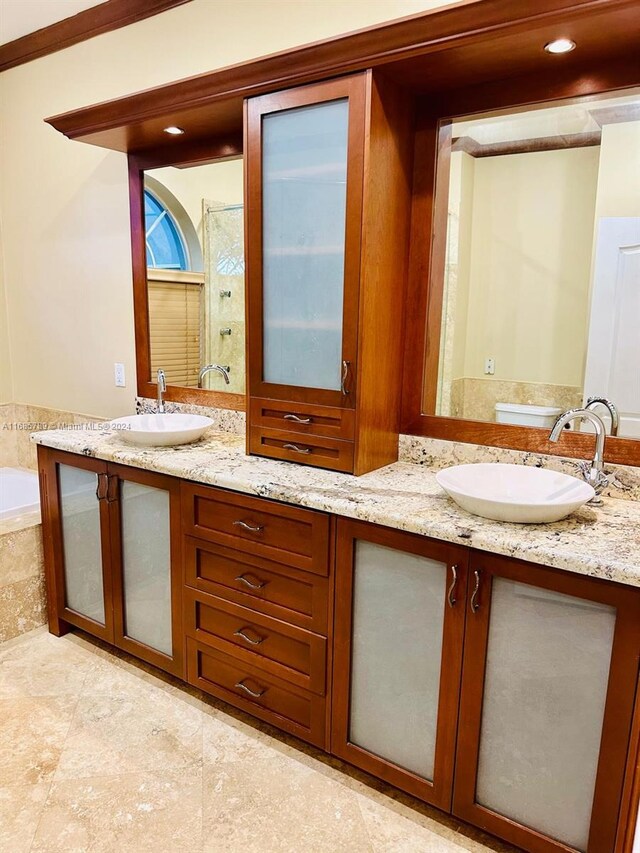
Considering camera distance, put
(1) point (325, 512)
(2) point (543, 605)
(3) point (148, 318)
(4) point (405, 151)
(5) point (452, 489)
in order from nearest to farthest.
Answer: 1. (2) point (543, 605)
2. (5) point (452, 489)
3. (1) point (325, 512)
4. (4) point (405, 151)
5. (3) point (148, 318)

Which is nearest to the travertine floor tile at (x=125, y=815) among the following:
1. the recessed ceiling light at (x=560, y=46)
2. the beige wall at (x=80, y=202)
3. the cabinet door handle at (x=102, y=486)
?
the cabinet door handle at (x=102, y=486)

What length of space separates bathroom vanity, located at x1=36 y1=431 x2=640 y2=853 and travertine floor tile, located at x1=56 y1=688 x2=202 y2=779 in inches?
5.2

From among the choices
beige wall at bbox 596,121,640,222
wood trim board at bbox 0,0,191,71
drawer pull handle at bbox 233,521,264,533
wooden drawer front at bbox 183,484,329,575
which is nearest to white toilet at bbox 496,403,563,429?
beige wall at bbox 596,121,640,222

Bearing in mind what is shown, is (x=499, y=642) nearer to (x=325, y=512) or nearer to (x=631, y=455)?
(x=325, y=512)

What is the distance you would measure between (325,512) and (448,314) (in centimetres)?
83

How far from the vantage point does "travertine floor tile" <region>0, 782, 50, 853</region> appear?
65.7 inches

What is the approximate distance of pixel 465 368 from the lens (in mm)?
2094

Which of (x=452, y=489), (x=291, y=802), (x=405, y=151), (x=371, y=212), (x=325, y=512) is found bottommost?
(x=291, y=802)

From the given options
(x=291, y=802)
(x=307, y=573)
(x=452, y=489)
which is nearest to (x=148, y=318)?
(x=307, y=573)

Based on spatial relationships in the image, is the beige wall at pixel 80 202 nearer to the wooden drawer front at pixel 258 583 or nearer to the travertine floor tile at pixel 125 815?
the wooden drawer front at pixel 258 583

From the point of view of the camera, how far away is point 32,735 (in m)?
2.08

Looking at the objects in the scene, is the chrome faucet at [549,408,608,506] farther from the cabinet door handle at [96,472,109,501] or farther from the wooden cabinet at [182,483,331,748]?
the cabinet door handle at [96,472,109,501]

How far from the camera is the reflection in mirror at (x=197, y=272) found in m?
2.58

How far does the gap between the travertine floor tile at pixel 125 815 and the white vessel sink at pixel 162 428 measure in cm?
110
